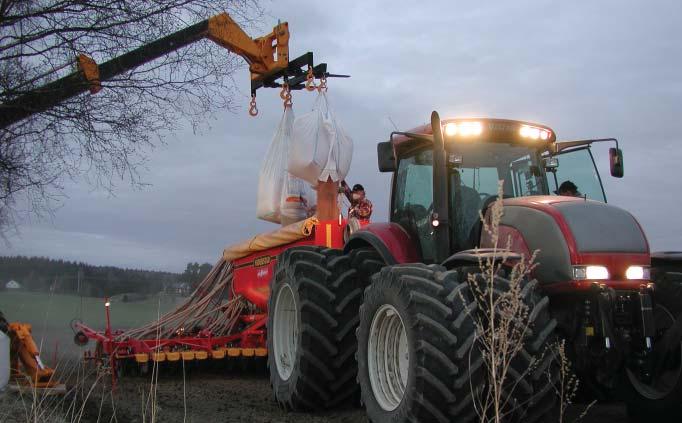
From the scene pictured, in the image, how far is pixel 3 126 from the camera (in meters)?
5.47

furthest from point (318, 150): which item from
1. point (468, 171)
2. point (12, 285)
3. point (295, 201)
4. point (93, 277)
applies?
point (93, 277)

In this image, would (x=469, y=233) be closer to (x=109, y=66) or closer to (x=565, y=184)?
(x=565, y=184)

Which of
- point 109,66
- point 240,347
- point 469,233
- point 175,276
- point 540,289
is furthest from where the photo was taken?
point 175,276

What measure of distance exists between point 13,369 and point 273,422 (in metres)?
2.62

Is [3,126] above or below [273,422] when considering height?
above

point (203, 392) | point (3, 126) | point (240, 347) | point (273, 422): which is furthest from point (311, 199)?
point (3, 126)

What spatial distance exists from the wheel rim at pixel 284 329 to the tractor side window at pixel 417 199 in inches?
58.7

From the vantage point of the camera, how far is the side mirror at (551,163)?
18.4 feet

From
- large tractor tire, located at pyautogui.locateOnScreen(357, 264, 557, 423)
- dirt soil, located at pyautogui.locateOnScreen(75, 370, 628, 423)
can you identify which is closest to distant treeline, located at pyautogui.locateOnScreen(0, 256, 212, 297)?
dirt soil, located at pyautogui.locateOnScreen(75, 370, 628, 423)

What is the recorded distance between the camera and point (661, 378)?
4.78 metres

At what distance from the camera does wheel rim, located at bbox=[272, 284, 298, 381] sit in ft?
22.6

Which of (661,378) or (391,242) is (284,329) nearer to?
(391,242)

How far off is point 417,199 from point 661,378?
7.18 feet

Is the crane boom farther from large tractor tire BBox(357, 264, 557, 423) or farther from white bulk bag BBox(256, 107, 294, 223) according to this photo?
large tractor tire BBox(357, 264, 557, 423)
